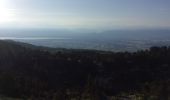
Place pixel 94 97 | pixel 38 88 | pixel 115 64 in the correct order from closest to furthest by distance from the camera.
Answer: pixel 94 97, pixel 38 88, pixel 115 64

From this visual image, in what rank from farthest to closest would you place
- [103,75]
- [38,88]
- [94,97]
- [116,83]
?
[103,75], [116,83], [38,88], [94,97]

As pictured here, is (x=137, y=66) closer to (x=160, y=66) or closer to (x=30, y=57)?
(x=160, y=66)

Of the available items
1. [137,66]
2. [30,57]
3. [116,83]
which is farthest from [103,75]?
[30,57]

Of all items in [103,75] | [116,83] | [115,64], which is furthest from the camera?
[115,64]

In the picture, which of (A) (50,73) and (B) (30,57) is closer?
(A) (50,73)

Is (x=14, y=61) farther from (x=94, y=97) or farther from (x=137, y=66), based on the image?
(x=94, y=97)

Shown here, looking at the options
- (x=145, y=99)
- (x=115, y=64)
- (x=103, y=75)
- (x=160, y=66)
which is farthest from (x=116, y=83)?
(x=145, y=99)

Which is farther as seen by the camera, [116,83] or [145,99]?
[116,83]

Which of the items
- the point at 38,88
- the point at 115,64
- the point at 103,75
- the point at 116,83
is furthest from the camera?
the point at 115,64

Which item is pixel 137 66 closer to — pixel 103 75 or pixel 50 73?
pixel 103 75
